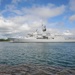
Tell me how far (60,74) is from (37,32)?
134 metres

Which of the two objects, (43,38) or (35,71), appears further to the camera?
(43,38)

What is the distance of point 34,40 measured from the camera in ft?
432

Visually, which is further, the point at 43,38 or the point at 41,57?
the point at 43,38

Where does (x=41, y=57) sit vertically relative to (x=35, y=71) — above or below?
below

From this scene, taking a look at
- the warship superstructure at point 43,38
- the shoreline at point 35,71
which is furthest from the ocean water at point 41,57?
the warship superstructure at point 43,38

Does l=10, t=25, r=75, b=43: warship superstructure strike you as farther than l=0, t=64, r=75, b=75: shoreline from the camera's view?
Yes

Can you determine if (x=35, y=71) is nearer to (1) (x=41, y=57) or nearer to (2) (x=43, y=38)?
(1) (x=41, y=57)

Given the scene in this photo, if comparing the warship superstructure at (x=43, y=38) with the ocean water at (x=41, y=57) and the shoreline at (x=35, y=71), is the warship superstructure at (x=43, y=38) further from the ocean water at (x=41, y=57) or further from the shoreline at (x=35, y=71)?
the shoreline at (x=35, y=71)

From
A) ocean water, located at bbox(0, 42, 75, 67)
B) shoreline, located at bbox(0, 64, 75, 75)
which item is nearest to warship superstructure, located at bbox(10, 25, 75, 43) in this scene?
ocean water, located at bbox(0, 42, 75, 67)

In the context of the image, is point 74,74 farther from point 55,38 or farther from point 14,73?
point 55,38

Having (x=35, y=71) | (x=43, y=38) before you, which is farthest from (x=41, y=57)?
(x=43, y=38)

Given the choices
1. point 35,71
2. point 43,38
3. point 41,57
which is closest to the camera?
point 35,71

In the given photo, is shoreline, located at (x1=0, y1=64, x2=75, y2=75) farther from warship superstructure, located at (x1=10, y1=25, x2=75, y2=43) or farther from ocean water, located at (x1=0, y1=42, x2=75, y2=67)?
warship superstructure, located at (x1=10, y1=25, x2=75, y2=43)

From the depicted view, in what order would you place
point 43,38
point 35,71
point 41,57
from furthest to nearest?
point 43,38, point 41,57, point 35,71
